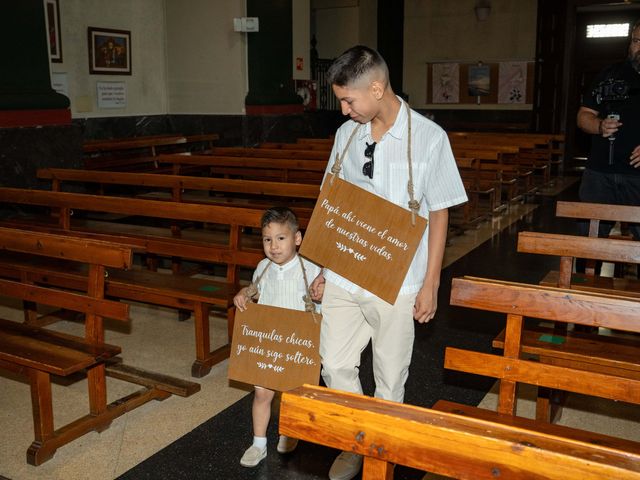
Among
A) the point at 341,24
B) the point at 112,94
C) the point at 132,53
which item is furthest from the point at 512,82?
the point at 112,94

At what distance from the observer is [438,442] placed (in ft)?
4.46

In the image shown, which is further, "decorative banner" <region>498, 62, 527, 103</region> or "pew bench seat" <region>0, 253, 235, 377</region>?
"decorative banner" <region>498, 62, 527, 103</region>

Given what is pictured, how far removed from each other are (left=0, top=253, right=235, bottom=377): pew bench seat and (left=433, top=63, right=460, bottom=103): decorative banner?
12659mm

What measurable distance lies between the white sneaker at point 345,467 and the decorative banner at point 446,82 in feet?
46.1

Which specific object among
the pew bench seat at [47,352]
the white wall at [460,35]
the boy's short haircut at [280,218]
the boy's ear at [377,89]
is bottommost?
the pew bench seat at [47,352]

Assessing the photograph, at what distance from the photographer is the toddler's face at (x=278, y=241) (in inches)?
108

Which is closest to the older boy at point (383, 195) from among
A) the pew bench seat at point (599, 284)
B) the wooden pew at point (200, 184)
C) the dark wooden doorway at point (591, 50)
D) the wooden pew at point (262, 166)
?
the pew bench seat at point (599, 284)

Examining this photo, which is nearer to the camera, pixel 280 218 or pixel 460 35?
pixel 280 218

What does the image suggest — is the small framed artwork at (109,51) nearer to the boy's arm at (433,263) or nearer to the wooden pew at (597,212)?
the wooden pew at (597,212)

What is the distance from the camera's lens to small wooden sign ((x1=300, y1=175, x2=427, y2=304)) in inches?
92.2

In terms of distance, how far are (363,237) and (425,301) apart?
314 mm

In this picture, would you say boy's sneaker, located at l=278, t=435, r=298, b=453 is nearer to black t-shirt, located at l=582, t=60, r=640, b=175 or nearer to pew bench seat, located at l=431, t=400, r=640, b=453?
pew bench seat, located at l=431, t=400, r=640, b=453

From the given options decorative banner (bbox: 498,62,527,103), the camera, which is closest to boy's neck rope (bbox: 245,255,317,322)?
the camera

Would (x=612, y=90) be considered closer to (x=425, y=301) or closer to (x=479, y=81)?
(x=425, y=301)
